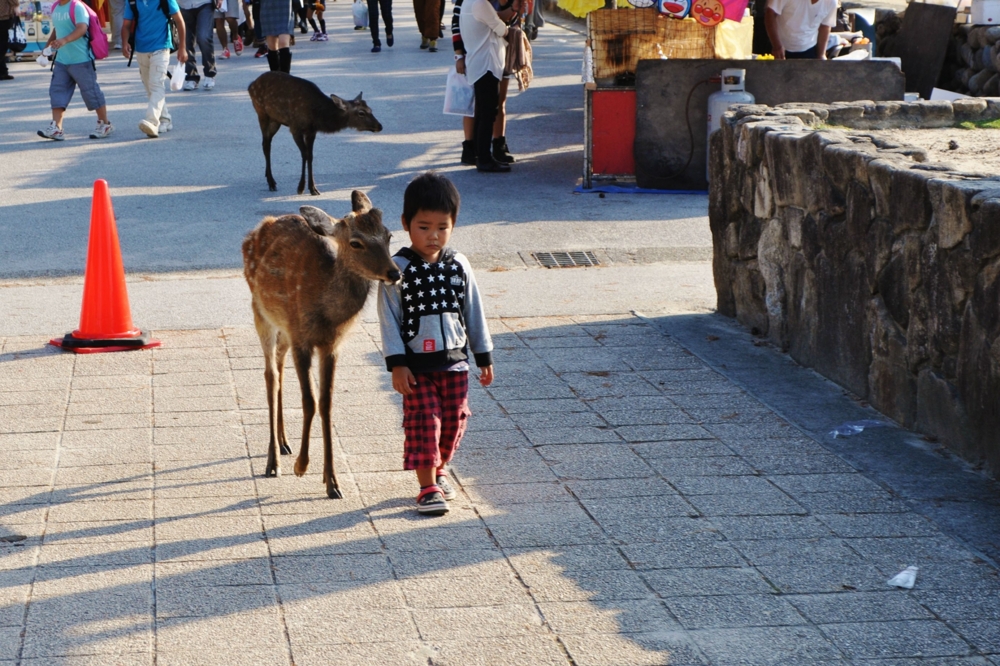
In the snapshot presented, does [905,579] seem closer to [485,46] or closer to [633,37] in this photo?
[633,37]

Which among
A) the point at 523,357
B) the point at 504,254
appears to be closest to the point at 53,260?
the point at 504,254

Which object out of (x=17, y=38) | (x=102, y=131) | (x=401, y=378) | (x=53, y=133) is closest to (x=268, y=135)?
(x=102, y=131)

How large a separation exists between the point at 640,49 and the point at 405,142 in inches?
137

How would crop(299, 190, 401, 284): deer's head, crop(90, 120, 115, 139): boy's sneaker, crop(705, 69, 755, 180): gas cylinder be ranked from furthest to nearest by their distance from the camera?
crop(90, 120, 115, 139): boy's sneaker
crop(705, 69, 755, 180): gas cylinder
crop(299, 190, 401, 284): deer's head

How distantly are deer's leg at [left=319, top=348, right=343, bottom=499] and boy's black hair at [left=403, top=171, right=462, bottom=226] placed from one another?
32.9 inches

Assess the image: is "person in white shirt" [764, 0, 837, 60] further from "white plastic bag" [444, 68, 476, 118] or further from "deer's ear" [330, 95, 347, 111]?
"deer's ear" [330, 95, 347, 111]

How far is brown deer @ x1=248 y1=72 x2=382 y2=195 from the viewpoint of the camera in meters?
12.0

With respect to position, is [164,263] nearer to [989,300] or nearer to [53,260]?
[53,260]

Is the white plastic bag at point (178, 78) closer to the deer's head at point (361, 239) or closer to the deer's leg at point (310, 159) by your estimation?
the deer's leg at point (310, 159)

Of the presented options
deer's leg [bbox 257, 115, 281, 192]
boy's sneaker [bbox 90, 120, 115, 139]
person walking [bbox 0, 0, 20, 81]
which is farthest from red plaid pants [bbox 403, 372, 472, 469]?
person walking [bbox 0, 0, 20, 81]

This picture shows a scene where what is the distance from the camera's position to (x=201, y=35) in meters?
20.7

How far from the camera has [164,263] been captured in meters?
9.63

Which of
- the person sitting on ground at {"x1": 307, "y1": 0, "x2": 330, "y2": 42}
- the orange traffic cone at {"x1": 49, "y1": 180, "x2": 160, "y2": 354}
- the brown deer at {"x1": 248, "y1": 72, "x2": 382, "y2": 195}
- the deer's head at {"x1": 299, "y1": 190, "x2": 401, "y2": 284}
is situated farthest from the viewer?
the person sitting on ground at {"x1": 307, "y1": 0, "x2": 330, "y2": 42}

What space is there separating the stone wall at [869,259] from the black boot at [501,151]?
17.7ft
